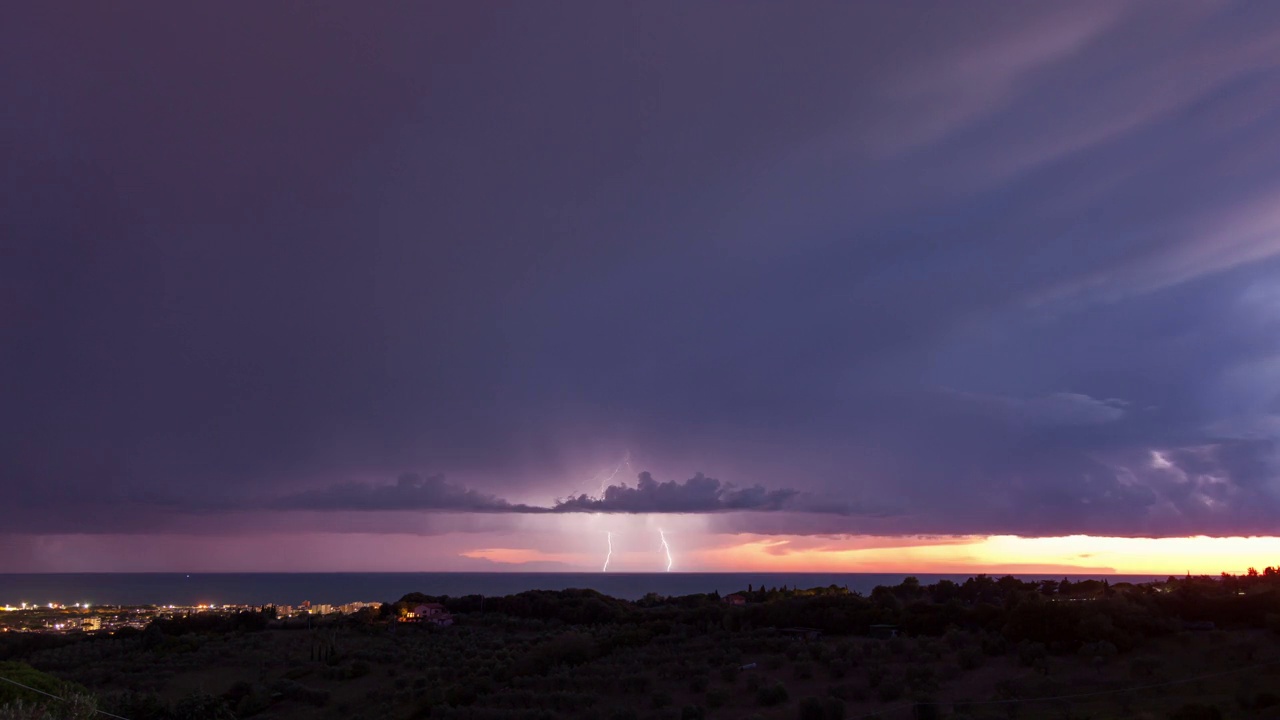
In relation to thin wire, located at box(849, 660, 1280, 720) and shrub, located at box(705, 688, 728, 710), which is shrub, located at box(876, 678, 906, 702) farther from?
shrub, located at box(705, 688, 728, 710)

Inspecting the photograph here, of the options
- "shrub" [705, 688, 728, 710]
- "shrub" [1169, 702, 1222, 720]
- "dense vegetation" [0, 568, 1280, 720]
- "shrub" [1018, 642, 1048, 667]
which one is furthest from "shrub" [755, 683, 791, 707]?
"shrub" [1169, 702, 1222, 720]

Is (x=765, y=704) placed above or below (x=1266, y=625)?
below

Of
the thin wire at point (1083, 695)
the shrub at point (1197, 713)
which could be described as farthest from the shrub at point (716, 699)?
the shrub at point (1197, 713)

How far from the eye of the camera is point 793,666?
30.2 metres

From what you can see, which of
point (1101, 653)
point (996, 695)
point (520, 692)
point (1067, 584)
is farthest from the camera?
point (1067, 584)

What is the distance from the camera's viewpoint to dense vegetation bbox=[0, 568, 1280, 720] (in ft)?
75.2

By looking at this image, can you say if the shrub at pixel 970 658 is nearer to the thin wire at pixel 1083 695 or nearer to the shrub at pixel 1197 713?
the thin wire at pixel 1083 695

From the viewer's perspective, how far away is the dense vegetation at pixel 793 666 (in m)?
22.9

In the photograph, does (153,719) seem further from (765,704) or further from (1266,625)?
(1266,625)

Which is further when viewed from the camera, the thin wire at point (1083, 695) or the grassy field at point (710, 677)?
the grassy field at point (710, 677)

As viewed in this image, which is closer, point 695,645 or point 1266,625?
point 1266,625

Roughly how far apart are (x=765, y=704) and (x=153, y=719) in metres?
21.9

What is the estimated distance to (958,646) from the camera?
2994 centimetres

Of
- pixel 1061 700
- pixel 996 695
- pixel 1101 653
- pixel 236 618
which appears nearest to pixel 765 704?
pixel 996 695
